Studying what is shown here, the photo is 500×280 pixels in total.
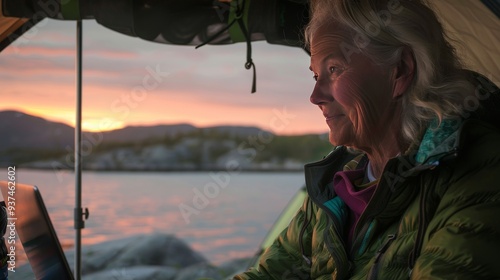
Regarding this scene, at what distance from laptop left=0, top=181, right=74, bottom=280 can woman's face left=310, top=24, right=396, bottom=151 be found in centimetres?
77

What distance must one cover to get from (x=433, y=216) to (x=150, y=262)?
7.61 metres

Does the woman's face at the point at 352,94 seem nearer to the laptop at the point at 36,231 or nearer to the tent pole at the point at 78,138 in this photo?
the laptop at the point at 36,231

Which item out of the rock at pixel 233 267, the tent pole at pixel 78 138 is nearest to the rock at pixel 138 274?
the rock at pixel 233 267

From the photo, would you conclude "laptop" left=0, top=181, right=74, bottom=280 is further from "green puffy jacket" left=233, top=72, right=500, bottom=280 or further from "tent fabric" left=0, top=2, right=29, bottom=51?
"tent fabric" left=0, top=2, right=29, bottom=51

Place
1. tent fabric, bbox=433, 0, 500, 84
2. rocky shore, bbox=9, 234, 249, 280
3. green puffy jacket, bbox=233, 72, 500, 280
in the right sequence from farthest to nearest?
rocky shore, bbox=9, 234, 249, 280 < tent fabric, bbox=433, 0, 500, 84 < green puffy jacket, bbox=233, 72, 500, 280

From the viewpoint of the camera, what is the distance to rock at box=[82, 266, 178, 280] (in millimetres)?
6906

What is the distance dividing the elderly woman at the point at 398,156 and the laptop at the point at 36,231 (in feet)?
1.63

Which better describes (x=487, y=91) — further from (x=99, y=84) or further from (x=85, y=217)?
(x=99, y=84)

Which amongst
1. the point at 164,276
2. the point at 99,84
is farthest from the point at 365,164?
the point at 99,84

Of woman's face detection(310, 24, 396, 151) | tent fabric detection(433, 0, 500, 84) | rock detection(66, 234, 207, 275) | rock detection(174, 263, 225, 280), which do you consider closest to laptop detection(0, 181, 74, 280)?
woman's face detection(310, 24, 396, 151)

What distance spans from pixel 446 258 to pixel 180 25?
1992 millimetres

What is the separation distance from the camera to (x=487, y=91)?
1393 millimetres

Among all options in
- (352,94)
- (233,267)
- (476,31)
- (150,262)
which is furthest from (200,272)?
(352,94)

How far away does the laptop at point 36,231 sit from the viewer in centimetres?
Result: 166
